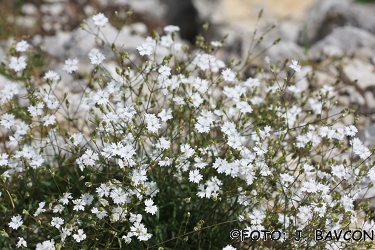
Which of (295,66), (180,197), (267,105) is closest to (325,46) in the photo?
(267,105)

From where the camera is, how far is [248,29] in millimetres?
8180

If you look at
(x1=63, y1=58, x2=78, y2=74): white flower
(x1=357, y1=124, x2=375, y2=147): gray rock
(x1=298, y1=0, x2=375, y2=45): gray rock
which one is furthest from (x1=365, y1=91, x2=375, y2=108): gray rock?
(x1=63, y1=58, x2=78, y2=74): white flower

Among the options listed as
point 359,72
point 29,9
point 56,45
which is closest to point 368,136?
point 359,72

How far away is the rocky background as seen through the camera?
260 inches

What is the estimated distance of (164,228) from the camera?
3.92m

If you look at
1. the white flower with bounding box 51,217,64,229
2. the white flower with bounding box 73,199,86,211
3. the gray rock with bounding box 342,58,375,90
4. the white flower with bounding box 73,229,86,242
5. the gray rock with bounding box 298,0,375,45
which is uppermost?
the gray rock with bounding box 298,0,375,45

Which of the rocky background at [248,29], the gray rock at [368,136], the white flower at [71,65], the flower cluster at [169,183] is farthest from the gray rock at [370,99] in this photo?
the white flower at [71,65]

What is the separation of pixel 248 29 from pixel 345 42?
1.57m

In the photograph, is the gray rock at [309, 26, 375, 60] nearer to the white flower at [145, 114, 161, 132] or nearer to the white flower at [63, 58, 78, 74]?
the white flower at [63, 58, 78, 74]

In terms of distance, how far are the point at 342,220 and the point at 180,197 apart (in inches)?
46.9

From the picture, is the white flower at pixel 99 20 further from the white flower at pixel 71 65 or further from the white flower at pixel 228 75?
the white flower at pixel 228 75

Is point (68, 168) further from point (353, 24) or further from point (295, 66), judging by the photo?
point (353, 24)

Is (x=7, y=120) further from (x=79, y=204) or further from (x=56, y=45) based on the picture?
(x=56, y=45)

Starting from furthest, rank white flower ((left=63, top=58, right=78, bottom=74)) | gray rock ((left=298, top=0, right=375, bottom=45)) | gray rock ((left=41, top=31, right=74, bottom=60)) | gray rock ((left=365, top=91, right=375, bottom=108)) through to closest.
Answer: gray rock ((left=298, top=0, right=375, bottom=45)) < gray rock ((left=41, top=31, right=74, bottom=60)) < gray rock ((left=365, top=91, right=375, bottom=108)) < white flower ((left=63, top=58, right=78, bottom=74))
